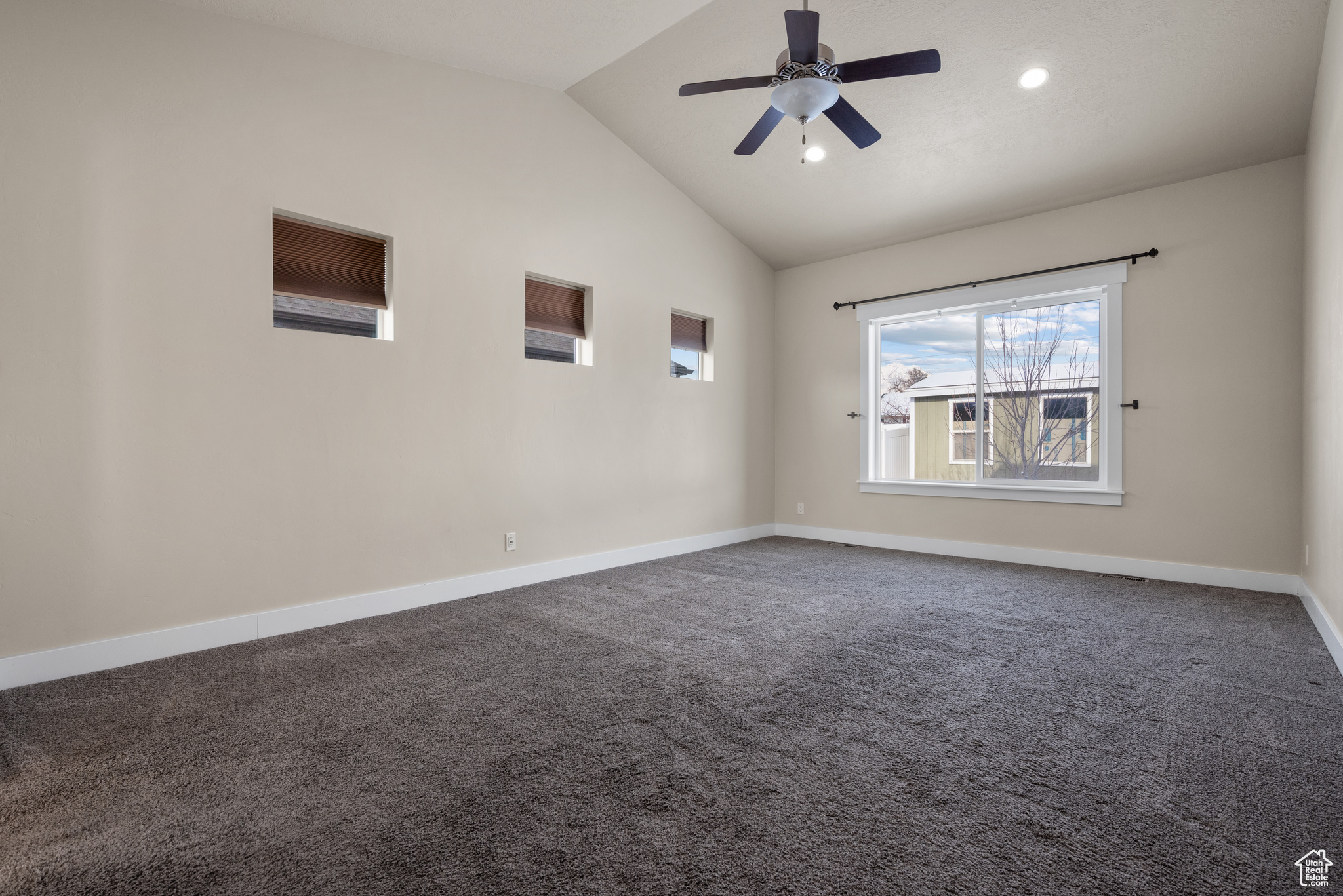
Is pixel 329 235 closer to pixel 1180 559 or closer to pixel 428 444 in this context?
pixel 428 444

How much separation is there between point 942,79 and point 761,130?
1340 millimetres

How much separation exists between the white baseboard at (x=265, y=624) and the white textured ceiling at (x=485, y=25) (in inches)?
117

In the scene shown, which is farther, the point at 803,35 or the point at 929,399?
the point at 929,399

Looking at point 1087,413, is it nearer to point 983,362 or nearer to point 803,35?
point 983,362

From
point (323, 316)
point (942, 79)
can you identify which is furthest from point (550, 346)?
point (942, 79)

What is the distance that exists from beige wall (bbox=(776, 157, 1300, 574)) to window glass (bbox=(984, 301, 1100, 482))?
27cm

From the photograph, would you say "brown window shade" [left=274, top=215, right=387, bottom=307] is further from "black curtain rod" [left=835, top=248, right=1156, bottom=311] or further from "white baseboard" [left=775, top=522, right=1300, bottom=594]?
"white baseboard" [left=775, top=522, right=1300, bottom=594]

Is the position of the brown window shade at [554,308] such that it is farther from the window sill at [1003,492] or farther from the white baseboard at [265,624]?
the window sill at [1003,492]

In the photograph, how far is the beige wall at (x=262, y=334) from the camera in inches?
100

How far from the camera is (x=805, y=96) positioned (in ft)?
9.34

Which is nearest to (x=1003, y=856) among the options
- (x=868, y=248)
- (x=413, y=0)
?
(x=413, y=0)

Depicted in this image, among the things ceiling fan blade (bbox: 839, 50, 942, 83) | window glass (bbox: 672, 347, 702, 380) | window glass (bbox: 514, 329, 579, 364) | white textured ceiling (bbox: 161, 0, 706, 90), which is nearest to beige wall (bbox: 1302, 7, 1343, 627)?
ceiling fan blade (bbox: 839, 50, 942, 83)

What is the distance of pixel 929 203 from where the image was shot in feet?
16.3

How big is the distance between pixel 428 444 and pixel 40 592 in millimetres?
1772
